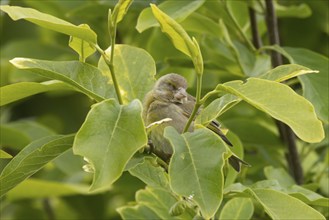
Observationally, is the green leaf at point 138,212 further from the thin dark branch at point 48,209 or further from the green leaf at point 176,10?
the thin dark branch at point 48,209

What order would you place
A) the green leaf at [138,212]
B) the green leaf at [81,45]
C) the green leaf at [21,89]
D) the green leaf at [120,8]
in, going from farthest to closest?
the green leaf at [138,212] < the green leaf at [81,45] < the green leaf at [21,89] < the green leaf at [120,8]

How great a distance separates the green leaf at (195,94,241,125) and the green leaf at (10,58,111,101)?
0.28 meters

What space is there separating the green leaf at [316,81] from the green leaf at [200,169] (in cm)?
108

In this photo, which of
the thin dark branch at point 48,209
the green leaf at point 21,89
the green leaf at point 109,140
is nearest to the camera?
the green leaf at point 109,140

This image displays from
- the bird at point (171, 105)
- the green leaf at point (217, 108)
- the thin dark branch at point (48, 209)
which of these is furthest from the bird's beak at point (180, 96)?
the thin dark branch at point (48, 209)

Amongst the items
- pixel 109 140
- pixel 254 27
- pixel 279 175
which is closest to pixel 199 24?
pixel 254 27

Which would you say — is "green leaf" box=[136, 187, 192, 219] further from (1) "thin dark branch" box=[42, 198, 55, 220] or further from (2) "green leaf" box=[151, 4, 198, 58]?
(1) "thin dark branch" box=[42, 198, 55, 220]

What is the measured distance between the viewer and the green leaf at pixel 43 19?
2072 mm

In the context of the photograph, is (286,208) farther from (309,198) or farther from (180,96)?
(180,96)

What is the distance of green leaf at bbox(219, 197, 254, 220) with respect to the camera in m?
2.84

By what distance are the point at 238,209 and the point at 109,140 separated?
39.2 inches

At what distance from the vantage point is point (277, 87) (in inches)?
80.7

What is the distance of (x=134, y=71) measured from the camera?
2699mm

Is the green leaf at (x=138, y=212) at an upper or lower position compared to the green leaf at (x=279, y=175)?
upper
